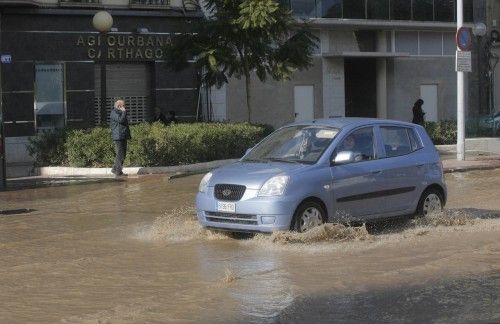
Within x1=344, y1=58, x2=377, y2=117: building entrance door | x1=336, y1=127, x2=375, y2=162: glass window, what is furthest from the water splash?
x1=344, y1=58, x2=377, y2=117: building entrance door

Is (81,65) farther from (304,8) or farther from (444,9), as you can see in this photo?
(444,9)

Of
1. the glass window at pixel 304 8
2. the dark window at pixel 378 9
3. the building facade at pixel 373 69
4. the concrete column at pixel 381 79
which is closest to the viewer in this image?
the glass window at pixel 304 8

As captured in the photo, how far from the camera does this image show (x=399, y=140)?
12703mm

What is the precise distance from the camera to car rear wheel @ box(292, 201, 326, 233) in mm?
11078

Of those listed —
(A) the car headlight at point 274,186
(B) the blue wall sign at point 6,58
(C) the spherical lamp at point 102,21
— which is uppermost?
(C) the spherical lamp at point 102,21

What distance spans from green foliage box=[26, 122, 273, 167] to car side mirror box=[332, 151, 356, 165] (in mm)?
10749

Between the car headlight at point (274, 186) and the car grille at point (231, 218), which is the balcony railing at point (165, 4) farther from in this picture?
A: the car headlight at point (274, 186)

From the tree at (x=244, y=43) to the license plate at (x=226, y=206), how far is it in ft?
43.9

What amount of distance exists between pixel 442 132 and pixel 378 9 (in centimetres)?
680

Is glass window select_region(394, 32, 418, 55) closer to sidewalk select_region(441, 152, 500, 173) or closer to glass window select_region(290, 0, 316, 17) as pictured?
glass window select_region(290, 0, 316, 17)

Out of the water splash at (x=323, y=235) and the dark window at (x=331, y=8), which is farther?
the dark window at (x=331, y=8)

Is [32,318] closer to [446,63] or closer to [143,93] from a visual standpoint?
[143,93]

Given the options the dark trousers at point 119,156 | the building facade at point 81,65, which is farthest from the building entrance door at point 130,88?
the dark trousers at point 119,156

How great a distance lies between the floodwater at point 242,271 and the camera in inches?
312
